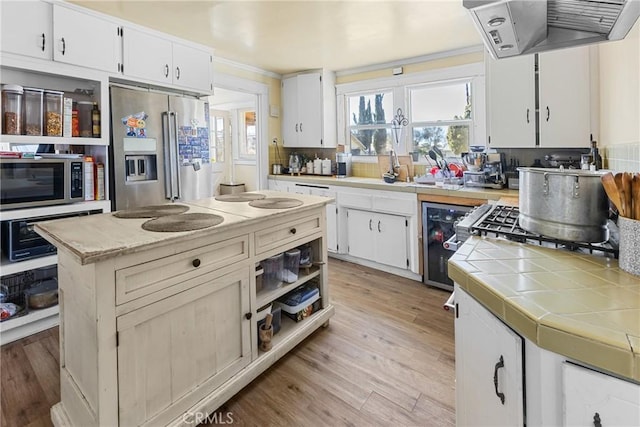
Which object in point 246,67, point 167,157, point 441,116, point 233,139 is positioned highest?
point 246,67

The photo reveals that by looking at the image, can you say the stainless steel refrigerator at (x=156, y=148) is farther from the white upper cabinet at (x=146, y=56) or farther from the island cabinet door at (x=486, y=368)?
the island cabinet door at (x=486, y=368)

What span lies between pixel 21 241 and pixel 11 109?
88 centimetres

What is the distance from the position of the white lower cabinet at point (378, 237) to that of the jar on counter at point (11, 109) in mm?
2841

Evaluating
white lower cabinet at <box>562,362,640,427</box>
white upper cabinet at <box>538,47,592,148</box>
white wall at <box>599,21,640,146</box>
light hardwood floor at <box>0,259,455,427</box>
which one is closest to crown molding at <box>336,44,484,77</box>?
white upper cabinet at <box>538,47,592,148</box>

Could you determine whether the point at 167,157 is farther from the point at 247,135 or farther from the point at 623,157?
the point at 623,157

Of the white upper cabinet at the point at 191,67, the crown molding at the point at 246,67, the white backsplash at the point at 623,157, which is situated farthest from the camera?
the crown molding at the point at 246,67

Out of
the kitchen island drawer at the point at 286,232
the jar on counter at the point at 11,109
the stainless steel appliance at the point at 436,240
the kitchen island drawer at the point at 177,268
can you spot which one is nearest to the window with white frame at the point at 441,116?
the stainless steel appliance at the point at 436,240

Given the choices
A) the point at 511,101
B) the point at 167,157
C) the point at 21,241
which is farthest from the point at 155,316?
the point at 511,101

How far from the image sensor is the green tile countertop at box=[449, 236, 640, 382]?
0.60m

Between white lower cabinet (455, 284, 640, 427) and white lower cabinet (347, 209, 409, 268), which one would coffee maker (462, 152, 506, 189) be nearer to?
white lower cabinet (347, 209, 409, 268)

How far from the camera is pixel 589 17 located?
1160mm

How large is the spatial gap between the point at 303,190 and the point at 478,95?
2.12m

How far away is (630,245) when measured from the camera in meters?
0.85

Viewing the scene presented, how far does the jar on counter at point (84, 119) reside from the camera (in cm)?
259
